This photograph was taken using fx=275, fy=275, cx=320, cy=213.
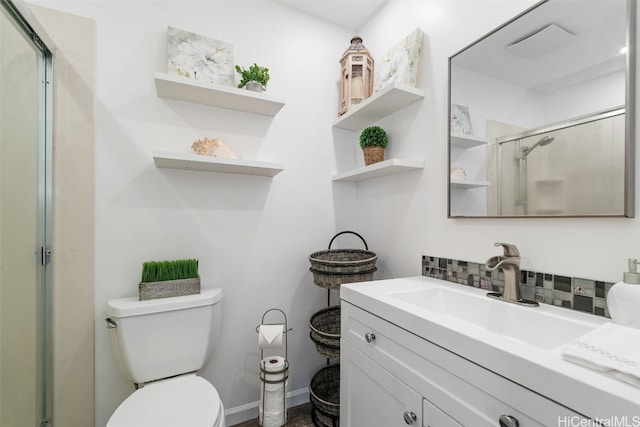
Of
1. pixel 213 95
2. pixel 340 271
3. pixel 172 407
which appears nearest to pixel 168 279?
pixel 172 407

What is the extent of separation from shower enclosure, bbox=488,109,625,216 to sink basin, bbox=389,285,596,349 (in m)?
0.34

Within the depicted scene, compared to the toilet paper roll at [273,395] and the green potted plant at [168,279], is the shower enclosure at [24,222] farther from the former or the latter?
the toilet paper roll at [273,395]

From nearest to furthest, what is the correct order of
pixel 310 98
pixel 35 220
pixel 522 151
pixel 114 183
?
pixel 522 151, pixel 35 220, pixel 114 183, pixel 310 98

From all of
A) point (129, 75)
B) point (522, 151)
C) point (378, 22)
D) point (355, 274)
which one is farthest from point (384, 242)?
point (129, 75)

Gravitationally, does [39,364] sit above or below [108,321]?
below

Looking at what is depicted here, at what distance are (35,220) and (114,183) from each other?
0.34 meters

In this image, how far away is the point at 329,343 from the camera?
1411mm

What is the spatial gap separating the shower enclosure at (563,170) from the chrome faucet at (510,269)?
0.15 m

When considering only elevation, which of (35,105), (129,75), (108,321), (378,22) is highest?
(378,22)

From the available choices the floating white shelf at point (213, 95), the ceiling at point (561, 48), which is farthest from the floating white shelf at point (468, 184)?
the floating white shelf at point (213, 95)

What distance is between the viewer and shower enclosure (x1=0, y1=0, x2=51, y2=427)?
0.98m

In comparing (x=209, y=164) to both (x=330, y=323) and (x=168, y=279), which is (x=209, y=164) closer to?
(x=168, y=279)

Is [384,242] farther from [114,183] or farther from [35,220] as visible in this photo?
[35,220]

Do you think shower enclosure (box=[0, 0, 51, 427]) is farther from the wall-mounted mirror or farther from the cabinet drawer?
the wall-mounted mirror
